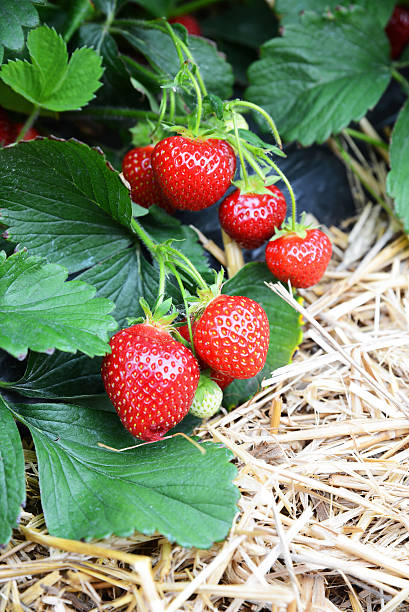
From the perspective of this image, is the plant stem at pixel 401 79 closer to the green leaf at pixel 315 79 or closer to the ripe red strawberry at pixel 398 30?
Result: the green leaf at pixel 315 79

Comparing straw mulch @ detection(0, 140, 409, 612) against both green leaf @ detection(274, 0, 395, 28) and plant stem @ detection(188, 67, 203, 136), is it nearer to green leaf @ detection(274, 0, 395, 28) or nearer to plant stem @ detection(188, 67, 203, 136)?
plant stem @ detection(188, 67, 203, 136)

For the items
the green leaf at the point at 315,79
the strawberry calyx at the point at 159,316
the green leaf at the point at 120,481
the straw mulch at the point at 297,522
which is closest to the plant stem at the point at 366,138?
the green leaf at the point at 315,79

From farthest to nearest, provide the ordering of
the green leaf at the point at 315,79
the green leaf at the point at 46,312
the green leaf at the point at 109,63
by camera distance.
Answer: the green leaf at the point at 315,79, the green leaf at the point at 109,63, the green leaf at the point at 46,312

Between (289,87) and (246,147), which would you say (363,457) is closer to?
(246,147)

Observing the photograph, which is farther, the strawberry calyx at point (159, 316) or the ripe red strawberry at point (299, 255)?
the ripe red strawberry at point (299, 255)

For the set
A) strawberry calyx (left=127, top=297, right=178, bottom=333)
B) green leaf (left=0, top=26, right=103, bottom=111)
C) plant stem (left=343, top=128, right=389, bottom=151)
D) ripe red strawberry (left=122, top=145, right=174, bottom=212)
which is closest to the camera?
strawberry calyx (left=127, top=297, right=178, bottom=333)

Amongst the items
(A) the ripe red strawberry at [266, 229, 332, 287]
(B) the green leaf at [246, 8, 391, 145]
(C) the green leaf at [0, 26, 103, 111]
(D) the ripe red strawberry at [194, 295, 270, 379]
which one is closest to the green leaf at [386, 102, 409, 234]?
(B) the green leaf at [246, 8, 391, 145]

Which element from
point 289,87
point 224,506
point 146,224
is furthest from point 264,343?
point 289,87
